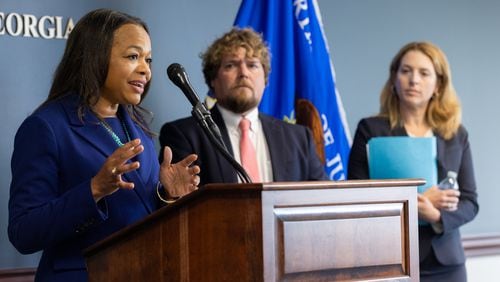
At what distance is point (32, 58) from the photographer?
3533mm

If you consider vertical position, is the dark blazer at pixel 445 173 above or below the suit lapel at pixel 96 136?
below

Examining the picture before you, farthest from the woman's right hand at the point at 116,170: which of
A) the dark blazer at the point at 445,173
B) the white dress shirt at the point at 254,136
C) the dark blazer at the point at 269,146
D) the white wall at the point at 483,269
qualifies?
the white wall at the point at 483,269

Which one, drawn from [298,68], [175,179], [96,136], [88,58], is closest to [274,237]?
[175,179]

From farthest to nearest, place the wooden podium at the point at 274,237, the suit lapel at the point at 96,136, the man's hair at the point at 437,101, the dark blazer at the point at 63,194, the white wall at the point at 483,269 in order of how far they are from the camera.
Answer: the white wall at the point at 483,269 < the man's hair at the point at 437,101 < the suit lapel at the point at 96,136 < the dark blazer at the point at 63,194 < the wooden podium at the point at 274,237

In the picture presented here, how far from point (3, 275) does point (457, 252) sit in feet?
6.50

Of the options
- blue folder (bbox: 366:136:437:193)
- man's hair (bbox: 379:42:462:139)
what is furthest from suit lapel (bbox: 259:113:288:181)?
man's hair (bbox: 379:42:462:139)

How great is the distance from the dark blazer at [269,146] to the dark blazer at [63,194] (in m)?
1.03

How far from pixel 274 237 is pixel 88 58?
89cm

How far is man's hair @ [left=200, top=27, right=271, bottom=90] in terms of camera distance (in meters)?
3.71

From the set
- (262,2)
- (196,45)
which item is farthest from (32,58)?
(262,2)

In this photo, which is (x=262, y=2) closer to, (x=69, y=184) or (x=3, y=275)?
(x=3, y=275)

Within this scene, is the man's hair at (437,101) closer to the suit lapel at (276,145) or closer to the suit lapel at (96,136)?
the suit lapel at (276,145)

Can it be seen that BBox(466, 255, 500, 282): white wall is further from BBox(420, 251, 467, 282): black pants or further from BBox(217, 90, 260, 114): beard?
BBox(217, 90, 260, 114): beard

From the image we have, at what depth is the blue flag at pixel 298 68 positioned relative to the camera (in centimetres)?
417
